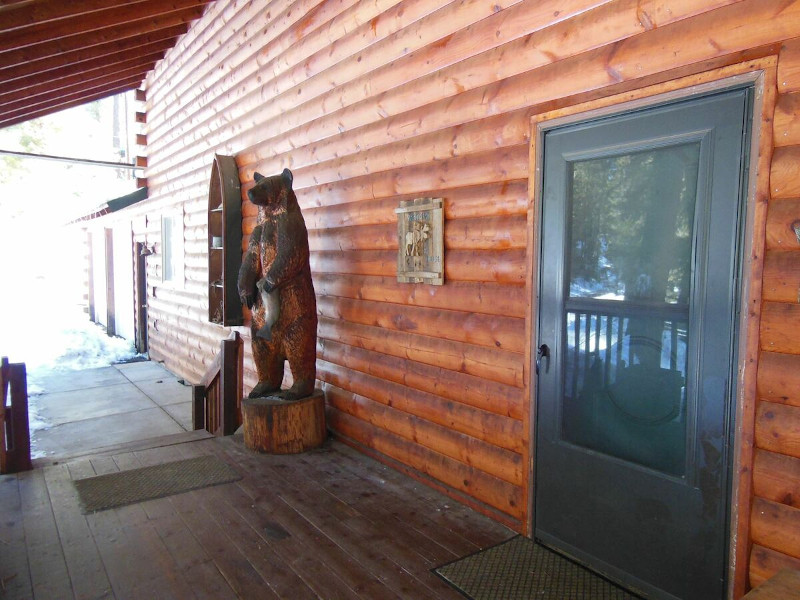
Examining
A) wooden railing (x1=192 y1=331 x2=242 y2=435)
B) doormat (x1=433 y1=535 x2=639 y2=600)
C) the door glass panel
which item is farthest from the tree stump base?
the door glass panel

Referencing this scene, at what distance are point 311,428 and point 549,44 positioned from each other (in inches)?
111

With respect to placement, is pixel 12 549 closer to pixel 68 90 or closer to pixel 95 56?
pixel 95 56

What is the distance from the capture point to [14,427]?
351cm

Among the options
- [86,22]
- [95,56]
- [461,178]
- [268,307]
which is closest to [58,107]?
[95,56]

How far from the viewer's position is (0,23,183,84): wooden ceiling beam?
5.77 meters

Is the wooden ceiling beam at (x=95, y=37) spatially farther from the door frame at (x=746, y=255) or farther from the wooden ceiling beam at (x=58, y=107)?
the door frame at (x=746, y=255)

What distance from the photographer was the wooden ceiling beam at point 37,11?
4211 mm

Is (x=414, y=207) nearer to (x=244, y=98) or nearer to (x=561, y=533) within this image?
(x=561, y=533)

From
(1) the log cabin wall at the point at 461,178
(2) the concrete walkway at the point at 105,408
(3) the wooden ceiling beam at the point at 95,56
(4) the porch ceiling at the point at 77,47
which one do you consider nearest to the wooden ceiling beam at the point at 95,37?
(4) the porch ceiling at the point at 77,47

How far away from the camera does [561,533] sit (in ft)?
8.20

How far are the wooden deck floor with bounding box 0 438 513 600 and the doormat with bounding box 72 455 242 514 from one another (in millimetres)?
79

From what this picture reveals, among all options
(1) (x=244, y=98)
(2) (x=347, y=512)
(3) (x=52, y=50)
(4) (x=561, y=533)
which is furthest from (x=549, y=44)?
(3) (x=52, y=50)

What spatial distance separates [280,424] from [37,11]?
3746 millimetres

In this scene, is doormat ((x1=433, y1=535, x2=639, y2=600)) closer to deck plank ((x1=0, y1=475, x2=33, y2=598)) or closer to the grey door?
the grey door
